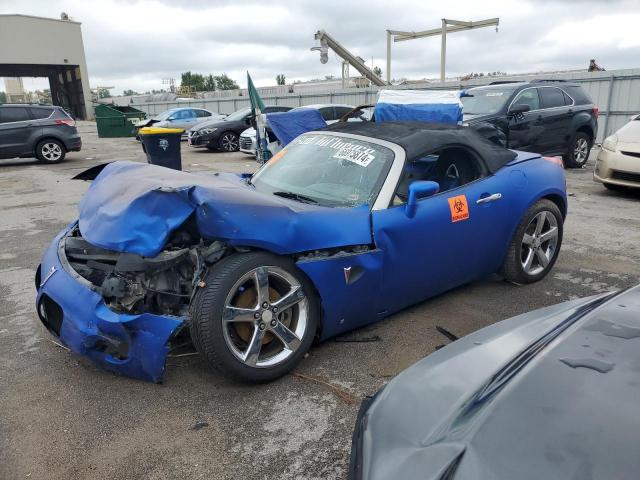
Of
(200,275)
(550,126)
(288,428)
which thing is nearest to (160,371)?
(200,275)

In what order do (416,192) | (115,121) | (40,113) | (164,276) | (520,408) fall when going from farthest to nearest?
1. (115,121)
2. (40,113)
3. (416,192)
4. (164,276)
5. (520,408)

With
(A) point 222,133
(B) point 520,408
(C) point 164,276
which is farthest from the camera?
(A) point 222,133

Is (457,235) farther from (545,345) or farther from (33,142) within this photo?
(33,142)

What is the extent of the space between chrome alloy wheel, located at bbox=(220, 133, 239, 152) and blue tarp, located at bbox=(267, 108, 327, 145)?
398 inches

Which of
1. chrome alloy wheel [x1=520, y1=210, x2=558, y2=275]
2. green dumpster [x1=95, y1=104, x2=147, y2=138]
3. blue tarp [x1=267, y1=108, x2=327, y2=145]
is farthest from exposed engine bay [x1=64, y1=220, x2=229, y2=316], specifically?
green dumpster [x1=95, y1=104, x2=147, y2=138]

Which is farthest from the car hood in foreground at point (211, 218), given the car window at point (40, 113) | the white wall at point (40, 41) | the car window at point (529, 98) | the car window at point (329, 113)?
the white wall at point (40, 41)


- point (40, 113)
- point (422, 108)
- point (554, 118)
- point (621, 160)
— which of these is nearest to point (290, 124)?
point (422, 108)

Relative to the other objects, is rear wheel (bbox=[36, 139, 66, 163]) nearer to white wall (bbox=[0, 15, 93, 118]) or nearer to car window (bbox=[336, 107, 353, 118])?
car window (bbox=[336, 107, 353, 118])

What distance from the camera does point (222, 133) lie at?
16281mm

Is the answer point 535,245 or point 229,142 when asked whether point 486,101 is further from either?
point 229,142

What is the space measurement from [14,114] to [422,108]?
12.6m

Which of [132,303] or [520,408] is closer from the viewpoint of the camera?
[520,408]

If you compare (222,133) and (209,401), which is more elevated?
(222,133)

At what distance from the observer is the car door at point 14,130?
13.5 m
